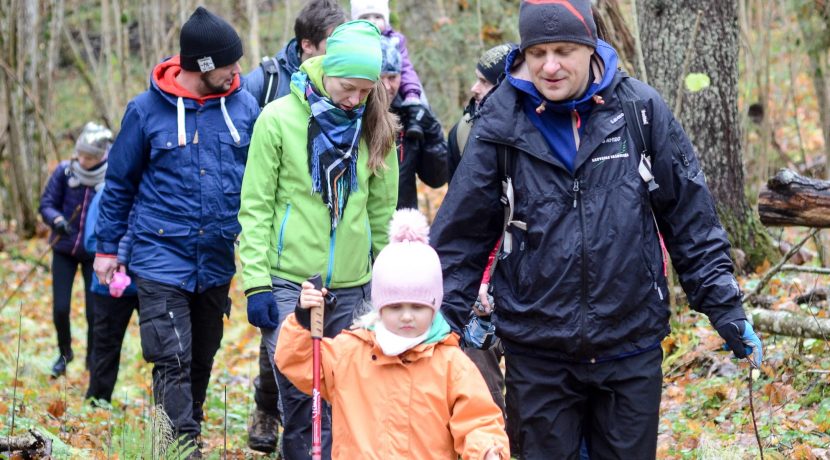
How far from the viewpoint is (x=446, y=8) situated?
60.8ft

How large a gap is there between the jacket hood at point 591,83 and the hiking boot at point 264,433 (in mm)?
3390

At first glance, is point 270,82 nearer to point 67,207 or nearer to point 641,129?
point 641,129

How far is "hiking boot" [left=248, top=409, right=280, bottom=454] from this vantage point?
657 cm

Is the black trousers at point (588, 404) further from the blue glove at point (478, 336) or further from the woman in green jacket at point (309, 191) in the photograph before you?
the woman in green jacket at point (309, 191)

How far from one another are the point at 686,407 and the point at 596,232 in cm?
334

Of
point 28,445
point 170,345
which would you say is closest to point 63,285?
point 170,345

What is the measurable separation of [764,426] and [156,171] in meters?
3.83

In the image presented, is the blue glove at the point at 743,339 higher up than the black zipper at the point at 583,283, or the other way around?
the black zipper at the point at 583,283

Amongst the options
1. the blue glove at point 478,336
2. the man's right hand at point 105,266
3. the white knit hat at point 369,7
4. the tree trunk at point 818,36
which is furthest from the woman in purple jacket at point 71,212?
the tree trunk at point 818,36

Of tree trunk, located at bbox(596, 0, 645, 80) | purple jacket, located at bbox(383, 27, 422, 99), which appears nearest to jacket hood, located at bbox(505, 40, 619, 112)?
purple jacket, located at bbox(383, 27, 422, 99)

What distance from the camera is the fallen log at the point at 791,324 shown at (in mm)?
6164

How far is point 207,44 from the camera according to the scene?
5.76 meters

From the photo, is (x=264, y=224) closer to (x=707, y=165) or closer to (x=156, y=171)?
(x=156, y=171)

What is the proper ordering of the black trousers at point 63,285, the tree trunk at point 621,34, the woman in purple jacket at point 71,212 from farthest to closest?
the black trousers at point 63,285
the woman in purple jacket at point 71,212
the tree trunk at point 621,34
